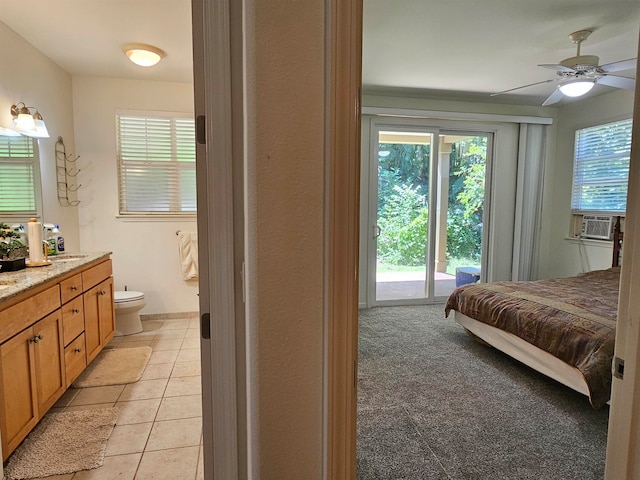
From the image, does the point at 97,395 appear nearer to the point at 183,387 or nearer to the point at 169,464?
the point at 183,387

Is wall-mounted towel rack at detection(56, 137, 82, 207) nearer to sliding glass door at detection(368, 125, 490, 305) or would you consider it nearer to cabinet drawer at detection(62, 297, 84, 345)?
cabinet drawer at detection(62, 297, 84, 345)

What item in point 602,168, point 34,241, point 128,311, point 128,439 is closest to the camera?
point 128,439

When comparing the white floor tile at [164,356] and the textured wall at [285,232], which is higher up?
the textured wall at [285,232]

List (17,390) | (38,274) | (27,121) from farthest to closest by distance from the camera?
(27,121) < (38,274) < (17,390)

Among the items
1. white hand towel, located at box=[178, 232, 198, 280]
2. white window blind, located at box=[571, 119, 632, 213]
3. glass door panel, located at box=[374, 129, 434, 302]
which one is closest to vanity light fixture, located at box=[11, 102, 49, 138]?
white hand towel, located at box=[178, 232, 198, 280]

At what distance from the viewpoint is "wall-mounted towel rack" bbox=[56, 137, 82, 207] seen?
11.4 feet

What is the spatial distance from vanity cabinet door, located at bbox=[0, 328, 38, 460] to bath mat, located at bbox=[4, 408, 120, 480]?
0.10 metres

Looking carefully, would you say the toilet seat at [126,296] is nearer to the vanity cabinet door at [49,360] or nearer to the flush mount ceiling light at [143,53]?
the vanity cabinet door at [49,360]

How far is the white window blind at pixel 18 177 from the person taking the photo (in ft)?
8.84

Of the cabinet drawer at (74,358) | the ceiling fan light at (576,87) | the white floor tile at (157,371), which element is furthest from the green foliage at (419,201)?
the cabinet drawer at (74,358)

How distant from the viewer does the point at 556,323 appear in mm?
2486

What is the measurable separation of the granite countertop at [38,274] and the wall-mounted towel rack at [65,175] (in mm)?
897

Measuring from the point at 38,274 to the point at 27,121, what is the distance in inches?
52.9

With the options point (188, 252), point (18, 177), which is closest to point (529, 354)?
point (188, 252)
